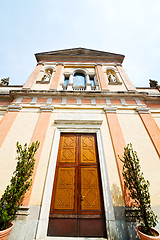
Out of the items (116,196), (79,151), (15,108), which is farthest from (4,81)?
(116,196)

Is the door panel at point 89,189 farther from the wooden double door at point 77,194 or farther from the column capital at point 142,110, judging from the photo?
the column capital at point 142,110

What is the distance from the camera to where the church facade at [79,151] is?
11.1ft

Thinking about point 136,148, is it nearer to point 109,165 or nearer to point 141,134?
point 141,134

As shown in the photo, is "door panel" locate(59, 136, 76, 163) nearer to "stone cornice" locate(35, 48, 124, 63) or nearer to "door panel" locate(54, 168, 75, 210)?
"door panel" locate(54, 168, 75, 210)

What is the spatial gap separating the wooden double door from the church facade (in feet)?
0.07

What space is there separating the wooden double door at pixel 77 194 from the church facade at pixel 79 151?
2 cm

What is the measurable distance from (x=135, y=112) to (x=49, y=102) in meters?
4.85

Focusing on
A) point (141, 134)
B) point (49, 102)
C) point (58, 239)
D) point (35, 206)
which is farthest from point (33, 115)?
point (141, 134)

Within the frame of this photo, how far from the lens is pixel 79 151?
16.2 feet

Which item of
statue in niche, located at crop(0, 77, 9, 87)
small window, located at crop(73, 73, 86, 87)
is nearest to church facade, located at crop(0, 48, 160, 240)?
small window, located at crop(73, 73, 86, 87)

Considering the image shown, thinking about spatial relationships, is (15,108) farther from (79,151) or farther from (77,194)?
(77,194)

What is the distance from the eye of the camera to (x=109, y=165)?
4.38 metres

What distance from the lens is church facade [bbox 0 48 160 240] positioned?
11.1 feet

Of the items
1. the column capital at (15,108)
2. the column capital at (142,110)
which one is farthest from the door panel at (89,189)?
the column capital at (15,108)
